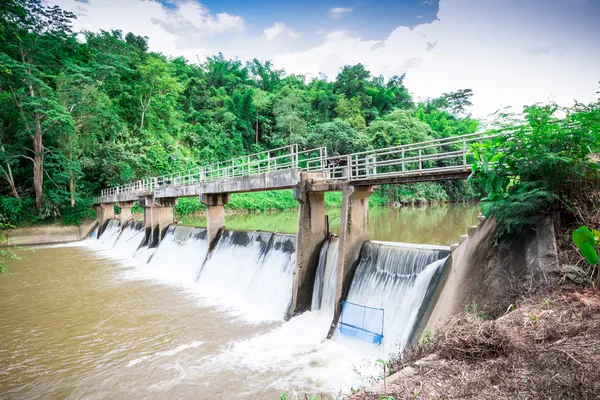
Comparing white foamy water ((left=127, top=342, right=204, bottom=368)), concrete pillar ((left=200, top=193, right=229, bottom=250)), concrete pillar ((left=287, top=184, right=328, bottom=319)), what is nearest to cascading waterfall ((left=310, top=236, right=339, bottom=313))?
concrete pillar ((left=287, top=184, right=328, bottom=319))

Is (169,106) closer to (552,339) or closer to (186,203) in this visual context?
(186,203)

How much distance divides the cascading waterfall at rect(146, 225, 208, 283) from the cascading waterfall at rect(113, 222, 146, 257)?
2.87m

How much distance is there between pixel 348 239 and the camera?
10195mm

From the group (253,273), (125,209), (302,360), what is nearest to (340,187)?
(302,360)

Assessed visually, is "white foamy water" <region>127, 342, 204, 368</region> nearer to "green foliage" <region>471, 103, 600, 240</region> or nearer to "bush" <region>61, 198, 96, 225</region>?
"green foliage" <region>471, 103, 600, 240</region>

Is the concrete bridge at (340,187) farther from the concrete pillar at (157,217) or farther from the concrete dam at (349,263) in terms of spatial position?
the concrete pillar at (157,217)

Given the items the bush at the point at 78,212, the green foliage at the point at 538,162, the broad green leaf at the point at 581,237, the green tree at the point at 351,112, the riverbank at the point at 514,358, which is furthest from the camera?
the green tree at the point at 351,112

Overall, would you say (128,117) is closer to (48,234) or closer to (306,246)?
(48,234)

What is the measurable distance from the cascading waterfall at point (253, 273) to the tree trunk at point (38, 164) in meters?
22.0

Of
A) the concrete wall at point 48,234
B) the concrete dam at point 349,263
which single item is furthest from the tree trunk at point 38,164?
the concrete dam at point 349,263

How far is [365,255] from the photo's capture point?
1053cm

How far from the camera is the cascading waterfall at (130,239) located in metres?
24.6

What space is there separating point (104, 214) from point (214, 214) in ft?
72.6

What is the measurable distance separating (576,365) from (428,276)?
5.38 meters
